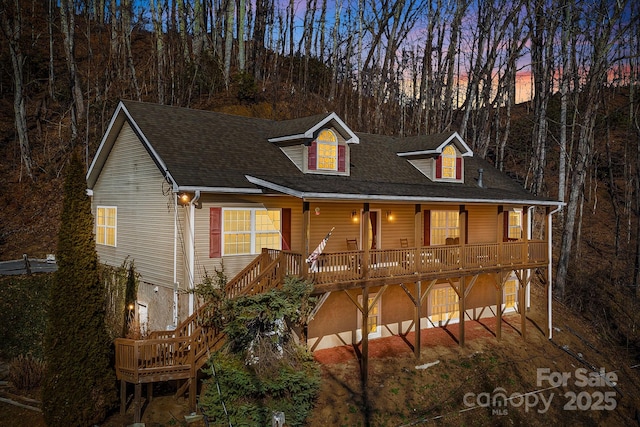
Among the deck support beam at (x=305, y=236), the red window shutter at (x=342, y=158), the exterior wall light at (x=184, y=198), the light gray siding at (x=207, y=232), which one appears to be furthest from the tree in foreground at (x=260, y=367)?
the red window shutter at (x=342, y=158)

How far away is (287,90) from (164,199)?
2821cm

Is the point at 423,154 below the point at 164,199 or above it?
above

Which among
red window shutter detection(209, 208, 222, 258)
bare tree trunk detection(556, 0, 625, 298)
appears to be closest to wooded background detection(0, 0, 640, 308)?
bare tree trunk detection(556, 0, 625, 298)

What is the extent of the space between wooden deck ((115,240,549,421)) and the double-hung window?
251 inches

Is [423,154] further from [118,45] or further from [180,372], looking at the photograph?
[118,45]

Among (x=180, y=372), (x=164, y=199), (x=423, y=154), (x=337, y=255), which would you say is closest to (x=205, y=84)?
(x=423, y=154)

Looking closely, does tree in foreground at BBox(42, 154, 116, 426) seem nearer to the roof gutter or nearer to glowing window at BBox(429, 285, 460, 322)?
the roof gutter

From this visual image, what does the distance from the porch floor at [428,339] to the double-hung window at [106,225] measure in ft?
29.0

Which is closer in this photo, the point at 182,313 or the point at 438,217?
the point at 182,313

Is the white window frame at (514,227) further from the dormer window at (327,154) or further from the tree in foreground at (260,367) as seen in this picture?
the tree in foreground at (260,367)

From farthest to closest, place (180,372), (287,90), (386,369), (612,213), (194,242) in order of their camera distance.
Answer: (287,90) → (612,213) → (386,369) → (194,242) → (180,372)

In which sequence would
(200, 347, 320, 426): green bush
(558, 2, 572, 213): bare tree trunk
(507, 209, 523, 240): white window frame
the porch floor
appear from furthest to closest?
(558, 2, 572, 213): bare tree trunk < (507, 209, 523, 240): white window frame < the porch floor < (200, 347, 320, 426): green bush

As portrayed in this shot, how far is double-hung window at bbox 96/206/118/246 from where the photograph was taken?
60.5ft

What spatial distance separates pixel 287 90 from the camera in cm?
4153
